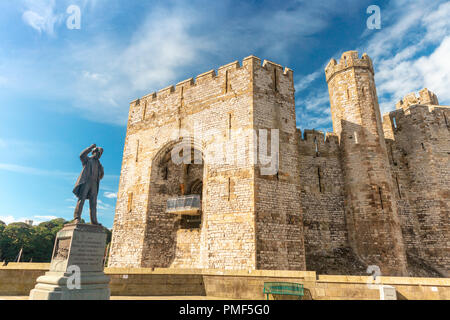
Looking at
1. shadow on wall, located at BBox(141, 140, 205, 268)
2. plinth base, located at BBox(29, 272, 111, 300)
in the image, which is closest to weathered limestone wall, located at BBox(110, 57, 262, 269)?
shadow on wall, located at BBox(141, 140, 205, 268)

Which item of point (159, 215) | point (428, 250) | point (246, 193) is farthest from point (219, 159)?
point (428, 250)

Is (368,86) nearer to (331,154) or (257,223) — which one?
(331,154)

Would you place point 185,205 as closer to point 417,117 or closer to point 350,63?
point 350,63

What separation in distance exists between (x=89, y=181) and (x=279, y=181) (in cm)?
844

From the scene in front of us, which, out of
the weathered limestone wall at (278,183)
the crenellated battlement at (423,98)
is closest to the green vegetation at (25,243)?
the weathered limestone wall at (278,183)

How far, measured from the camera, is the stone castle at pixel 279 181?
12.4 meters

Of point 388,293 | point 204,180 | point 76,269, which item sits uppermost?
point 204,180

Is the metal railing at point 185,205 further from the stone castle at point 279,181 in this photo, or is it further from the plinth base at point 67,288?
the plinth base at point 67,288

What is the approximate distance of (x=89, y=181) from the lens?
23.0 feet

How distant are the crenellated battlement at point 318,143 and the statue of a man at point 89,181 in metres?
12.2

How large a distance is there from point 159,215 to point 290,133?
8.59 metres

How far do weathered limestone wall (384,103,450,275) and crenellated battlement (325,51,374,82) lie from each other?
4482 millimetres
